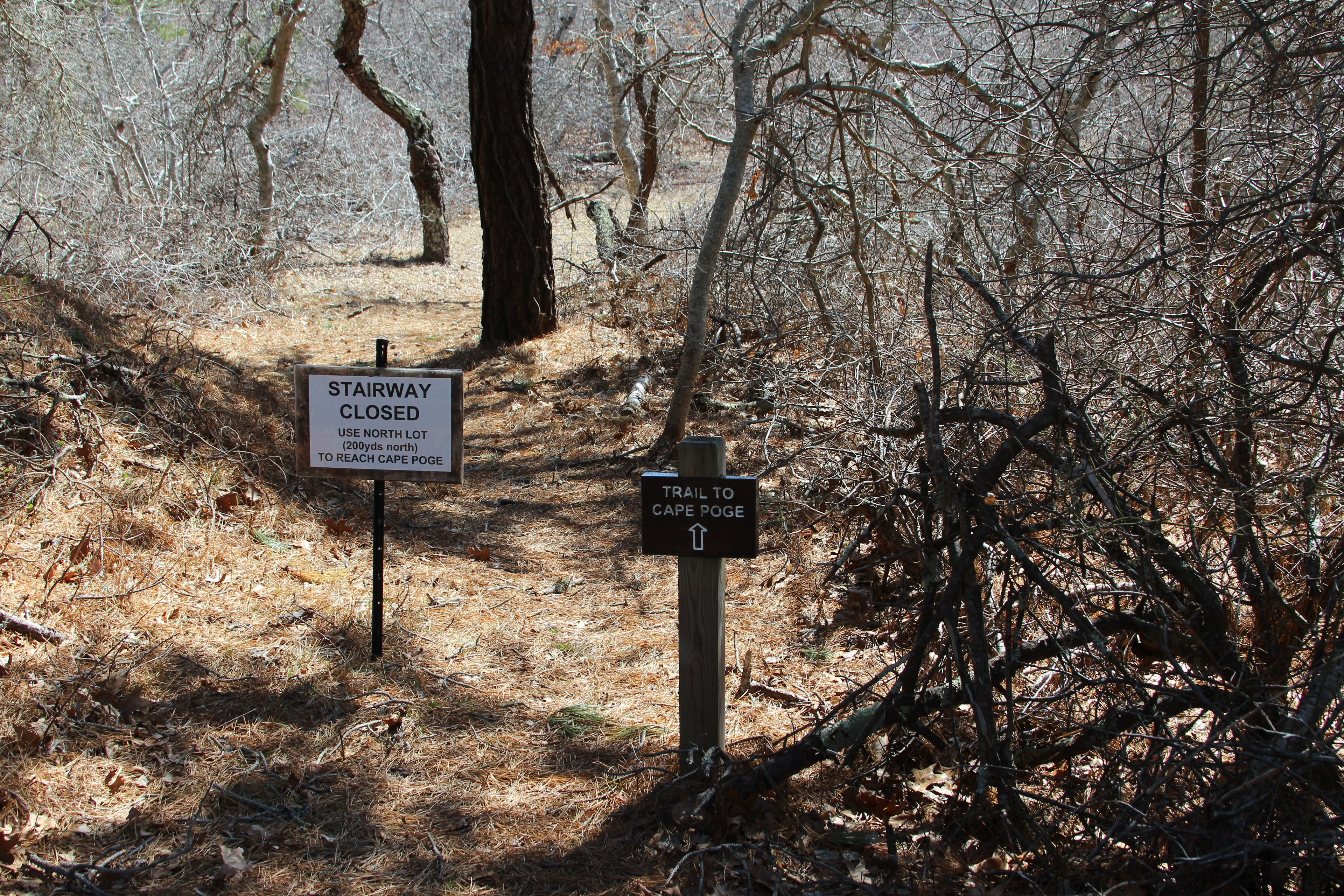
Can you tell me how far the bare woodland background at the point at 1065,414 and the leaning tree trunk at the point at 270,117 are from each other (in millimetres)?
4158

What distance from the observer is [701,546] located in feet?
11.1

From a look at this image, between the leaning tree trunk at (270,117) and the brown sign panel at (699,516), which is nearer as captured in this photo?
the brown sign panel at (699,516)

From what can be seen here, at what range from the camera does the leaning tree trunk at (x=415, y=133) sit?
1241cm

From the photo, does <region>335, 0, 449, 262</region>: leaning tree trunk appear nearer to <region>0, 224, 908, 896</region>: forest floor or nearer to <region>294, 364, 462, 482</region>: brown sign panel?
<region>0, 224, 908, 896</region>: forest floor

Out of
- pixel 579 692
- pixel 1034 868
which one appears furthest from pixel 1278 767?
pixel 579 692

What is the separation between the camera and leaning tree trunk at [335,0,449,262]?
1241 cm

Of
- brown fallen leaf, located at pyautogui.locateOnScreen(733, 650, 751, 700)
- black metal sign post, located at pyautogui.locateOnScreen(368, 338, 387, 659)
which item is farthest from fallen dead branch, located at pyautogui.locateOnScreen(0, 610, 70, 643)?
brown fallen leaf, located at pyautogui.locateOnScreen(733, 650, 751, 700)

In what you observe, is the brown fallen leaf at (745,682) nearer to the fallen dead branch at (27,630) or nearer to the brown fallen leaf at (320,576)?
the brown fallen leaf at (320,576)

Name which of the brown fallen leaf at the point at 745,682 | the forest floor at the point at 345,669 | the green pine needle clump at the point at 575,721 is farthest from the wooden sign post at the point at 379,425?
the brown fallen leaf at the point at 745,682

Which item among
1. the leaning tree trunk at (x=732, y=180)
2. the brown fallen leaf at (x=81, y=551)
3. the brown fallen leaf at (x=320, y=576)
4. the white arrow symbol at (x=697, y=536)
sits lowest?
the brown fallen leaf at (x=320, y=576)

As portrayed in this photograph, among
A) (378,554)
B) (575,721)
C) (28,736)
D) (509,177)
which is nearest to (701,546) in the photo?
(575,721)

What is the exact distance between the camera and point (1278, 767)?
219 centimetres

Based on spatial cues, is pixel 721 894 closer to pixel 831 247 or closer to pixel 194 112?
pixel 831 247

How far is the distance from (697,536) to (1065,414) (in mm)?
1212
